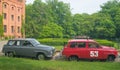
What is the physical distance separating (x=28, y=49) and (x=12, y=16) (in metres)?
44.4

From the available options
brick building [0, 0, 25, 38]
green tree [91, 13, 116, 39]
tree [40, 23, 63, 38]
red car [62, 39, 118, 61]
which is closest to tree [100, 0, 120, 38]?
green tree [91, 13, 116, 39]

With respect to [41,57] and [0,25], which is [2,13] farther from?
[41,57]

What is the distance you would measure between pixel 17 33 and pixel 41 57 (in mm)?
45571

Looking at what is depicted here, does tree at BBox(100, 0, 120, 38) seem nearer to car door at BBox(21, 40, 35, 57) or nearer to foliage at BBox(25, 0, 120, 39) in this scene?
foliage at BBox(25, 0, 120, 39)

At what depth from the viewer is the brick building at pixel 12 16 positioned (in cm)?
6069

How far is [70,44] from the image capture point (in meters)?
20.6

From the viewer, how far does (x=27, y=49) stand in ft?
70.3

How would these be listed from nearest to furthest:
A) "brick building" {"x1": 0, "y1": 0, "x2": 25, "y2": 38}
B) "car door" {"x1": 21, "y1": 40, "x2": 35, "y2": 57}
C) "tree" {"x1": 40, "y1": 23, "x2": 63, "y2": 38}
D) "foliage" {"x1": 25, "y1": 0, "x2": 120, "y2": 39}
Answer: "car door" {"x1": 21, "y1": 40, "x2": 35, "y2": 57} < "brick building" {"x1": 0, "y1": 0, "x2": 25, "y2": 38} < "foliage" {"x1": 25, "y1": 0, "x2": 120, "y2": 39} < "tree" {"x1": 40, "y1": 23, "x2": 63, "y2": 38}

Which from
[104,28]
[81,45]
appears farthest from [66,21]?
[81,45]

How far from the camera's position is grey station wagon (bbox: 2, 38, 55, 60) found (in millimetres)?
21219

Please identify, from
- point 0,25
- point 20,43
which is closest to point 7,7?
point 0,25

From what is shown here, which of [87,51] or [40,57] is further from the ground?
[87,51]

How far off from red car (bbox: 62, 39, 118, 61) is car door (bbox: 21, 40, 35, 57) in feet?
8.43

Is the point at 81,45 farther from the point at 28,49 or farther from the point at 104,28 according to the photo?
the point at 104,28
